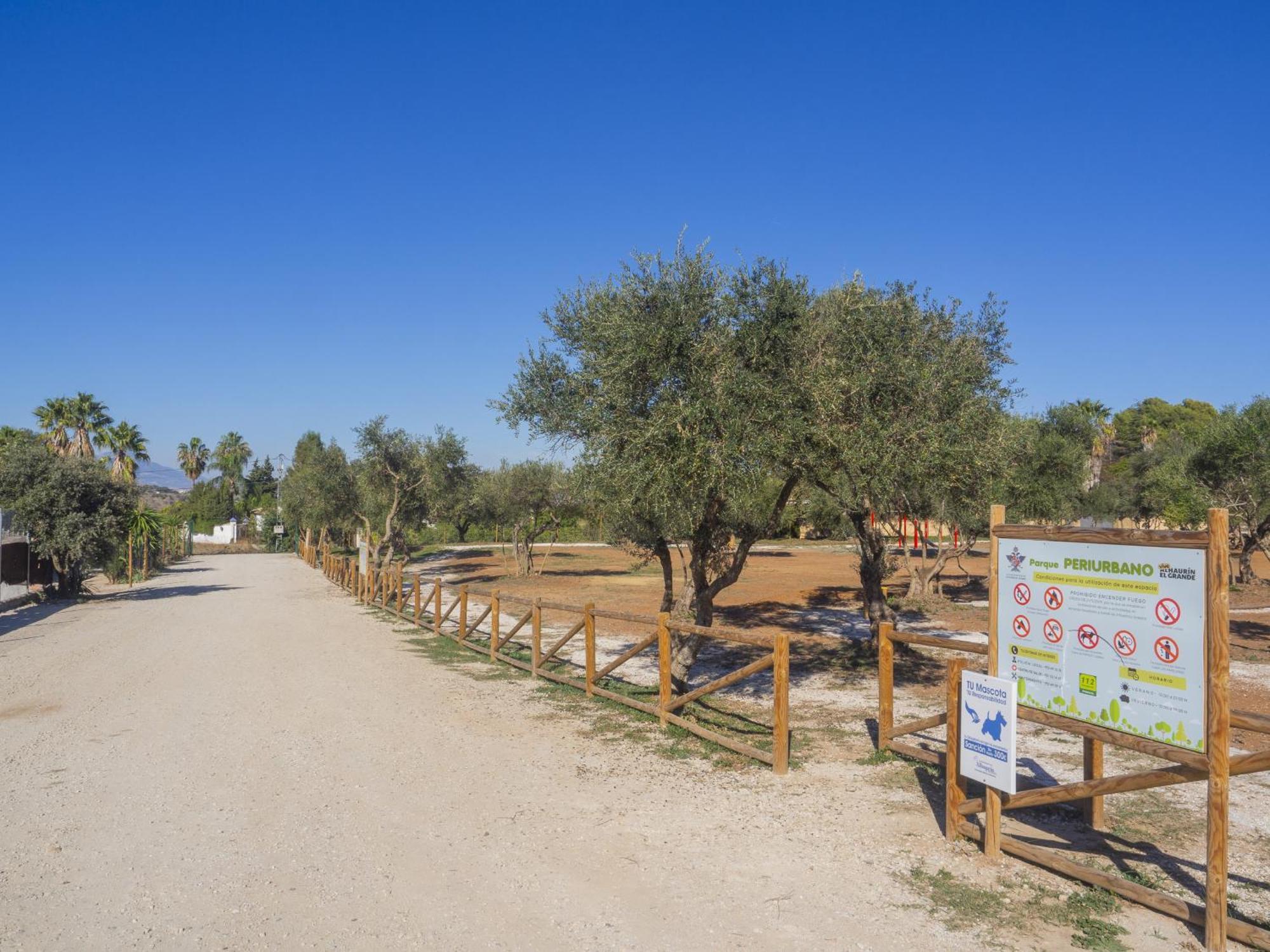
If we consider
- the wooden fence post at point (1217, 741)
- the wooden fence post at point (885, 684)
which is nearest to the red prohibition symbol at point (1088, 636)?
the wooden fence post at point (1217, 741)

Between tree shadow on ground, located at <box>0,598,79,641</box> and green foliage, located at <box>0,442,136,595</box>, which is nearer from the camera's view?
tree shadow on ground, located at <box>0,598,79,641</box>

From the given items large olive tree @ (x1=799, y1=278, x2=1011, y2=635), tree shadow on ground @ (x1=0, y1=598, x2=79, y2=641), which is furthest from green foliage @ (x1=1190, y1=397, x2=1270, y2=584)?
tree shadow on ground @ (x1=0, y1=598, x2=79, y2=641)

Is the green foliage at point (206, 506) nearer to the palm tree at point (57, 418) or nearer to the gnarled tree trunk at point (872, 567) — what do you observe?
the palm tree at point (57, 418)

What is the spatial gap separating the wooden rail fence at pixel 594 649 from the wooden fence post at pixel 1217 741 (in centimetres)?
352

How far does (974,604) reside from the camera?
22.7 metres

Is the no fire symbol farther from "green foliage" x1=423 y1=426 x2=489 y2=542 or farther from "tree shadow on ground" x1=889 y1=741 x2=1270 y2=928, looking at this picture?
"green foliage" x1=423 y1=426 x2=489 y2=542

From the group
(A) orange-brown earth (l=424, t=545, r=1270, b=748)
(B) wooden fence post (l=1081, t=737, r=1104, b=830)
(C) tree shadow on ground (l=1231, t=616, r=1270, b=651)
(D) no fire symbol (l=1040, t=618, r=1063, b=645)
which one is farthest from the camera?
(C) tree shadow on ground (l=1231, t=616, r=1270, b=651)

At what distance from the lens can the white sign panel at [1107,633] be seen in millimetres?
4520

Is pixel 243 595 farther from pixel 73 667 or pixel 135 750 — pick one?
pixel 135 750

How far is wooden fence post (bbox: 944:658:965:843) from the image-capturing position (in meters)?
5.91

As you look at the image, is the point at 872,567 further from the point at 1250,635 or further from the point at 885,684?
the point at 1250,635

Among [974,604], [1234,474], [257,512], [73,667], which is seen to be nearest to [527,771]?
[73,667]

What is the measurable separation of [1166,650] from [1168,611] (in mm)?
209

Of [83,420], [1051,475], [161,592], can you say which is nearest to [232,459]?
[83,420]
